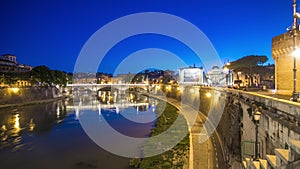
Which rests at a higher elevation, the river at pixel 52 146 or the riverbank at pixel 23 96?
the riverbank at pixel 23 96

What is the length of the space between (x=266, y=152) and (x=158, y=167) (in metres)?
5.59

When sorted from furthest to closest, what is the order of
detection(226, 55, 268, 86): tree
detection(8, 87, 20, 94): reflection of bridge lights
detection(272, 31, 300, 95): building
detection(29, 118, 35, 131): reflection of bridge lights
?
detection(8, 87, 20, 94): reflection of bridge lights
detection(226, 55, 268, 86): tree
detection(29, 118, 35, 131): reflection of bridge lights
detection(272, 31, 300, 95): building

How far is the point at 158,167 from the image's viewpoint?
1050 cm

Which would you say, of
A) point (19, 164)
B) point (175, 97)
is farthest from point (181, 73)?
point (19, 164)

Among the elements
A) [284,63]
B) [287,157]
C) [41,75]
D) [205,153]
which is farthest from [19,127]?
[41,75]

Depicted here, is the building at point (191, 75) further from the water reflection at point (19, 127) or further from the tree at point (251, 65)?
the water reflection at point (19, 127)

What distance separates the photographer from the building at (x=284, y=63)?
13.5 meters

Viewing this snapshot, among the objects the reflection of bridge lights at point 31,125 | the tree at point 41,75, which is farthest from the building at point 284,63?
the tree at point 41,75

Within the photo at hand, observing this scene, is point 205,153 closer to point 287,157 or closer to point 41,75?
point 287,157

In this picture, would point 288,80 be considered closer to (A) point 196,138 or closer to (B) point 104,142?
(A) point 196,138

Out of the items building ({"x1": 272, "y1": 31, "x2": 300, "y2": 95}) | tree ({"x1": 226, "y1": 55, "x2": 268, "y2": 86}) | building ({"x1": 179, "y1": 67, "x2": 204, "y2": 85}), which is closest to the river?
building ({"x1": 272, "y1": 31, "x2": 300, "y2": 95})

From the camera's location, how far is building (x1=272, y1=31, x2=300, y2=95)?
1351cm

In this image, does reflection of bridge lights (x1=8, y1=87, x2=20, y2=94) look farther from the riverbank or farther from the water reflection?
the water reflection

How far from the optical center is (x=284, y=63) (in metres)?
14.5
